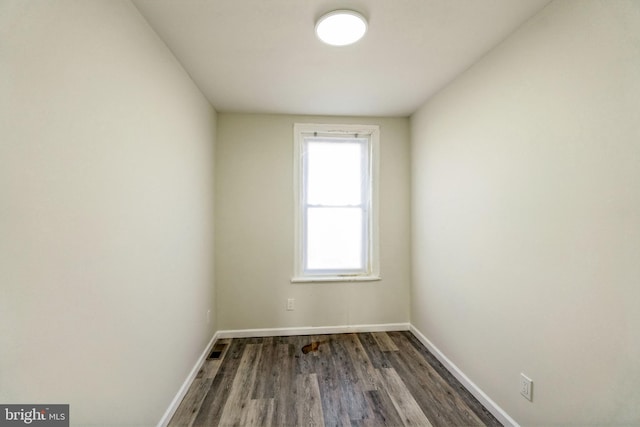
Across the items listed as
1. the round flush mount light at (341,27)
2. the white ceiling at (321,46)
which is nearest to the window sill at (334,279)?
the white ceiling at (321,46)

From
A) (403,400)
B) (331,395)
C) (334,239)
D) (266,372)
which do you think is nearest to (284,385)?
(266,372)

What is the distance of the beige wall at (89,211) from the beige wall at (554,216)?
2.15 m

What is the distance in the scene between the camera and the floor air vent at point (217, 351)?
2543 millimetres

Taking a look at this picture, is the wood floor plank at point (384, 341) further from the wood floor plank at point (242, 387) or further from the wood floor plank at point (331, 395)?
the wood floor plank at point (242, 387)

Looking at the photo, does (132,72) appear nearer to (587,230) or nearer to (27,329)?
→ (27,329)

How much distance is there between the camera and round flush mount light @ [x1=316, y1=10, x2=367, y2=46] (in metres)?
1.44

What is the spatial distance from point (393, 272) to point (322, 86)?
213 cm

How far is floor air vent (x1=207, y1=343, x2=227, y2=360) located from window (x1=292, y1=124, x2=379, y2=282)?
1.03 metres

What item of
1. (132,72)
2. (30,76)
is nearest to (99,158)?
(30,76)

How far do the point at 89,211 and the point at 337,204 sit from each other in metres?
2.34

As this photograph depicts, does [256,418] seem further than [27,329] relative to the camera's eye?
Yes

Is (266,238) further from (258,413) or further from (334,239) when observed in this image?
(258,413)

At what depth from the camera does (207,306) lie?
2.60m

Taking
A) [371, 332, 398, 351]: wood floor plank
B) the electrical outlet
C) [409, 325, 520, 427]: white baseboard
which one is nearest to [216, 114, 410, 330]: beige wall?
[371, 332, 398, 351]: wood floor plank
